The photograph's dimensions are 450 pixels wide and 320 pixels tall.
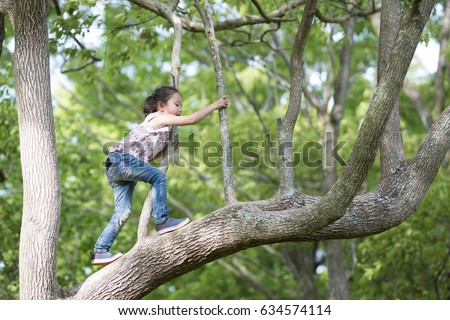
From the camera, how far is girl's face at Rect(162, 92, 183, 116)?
6.47m

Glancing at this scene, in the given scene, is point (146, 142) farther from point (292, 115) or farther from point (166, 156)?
point (292, 115)

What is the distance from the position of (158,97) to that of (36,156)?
1.17 m

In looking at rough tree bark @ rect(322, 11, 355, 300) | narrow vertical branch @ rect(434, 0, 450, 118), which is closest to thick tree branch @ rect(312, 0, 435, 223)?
rough tree bark @ rect(322, 11, 355, 300)

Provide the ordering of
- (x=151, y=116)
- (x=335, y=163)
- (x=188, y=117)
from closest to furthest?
(x=188, y=117), (x=151, y=116), (x=335, y=163)

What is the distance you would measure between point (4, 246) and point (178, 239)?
584 cm

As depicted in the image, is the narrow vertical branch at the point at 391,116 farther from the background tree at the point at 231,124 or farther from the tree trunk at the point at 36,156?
the tree trunk at the point at 36,156

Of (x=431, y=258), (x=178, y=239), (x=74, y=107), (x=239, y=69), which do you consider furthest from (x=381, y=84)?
(x=74, y=107)

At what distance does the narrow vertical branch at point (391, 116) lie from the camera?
257 inches

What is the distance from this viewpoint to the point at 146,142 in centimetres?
629

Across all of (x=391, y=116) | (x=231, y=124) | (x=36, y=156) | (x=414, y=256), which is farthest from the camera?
(x=231, y=124)

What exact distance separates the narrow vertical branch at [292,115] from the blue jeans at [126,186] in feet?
3.26

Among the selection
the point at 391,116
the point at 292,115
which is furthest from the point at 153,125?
the point at 391,116

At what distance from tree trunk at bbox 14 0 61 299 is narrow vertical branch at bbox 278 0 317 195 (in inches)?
73.3

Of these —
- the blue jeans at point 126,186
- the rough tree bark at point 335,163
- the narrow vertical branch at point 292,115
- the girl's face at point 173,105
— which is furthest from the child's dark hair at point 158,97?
the rough tree bark at point 335,163
